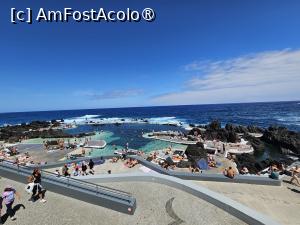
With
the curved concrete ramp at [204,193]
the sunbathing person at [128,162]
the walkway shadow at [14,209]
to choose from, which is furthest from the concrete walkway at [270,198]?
the walkway shadow at [14,209]

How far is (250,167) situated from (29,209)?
26437mm

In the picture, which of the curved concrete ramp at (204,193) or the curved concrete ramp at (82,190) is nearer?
the curved concrete ramp at (204,193)

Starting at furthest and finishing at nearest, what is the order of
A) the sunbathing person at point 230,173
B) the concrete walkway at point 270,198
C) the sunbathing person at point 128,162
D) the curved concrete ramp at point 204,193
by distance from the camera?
1. the sunbathing person at point 128,162
2. the sunbathing person at point 230,173
3. the concrete walkway at point 270,198
4. the curved concrete ramp at point 204,193

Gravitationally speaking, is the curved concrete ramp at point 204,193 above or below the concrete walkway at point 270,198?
above

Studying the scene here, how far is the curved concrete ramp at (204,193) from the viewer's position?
8.69m

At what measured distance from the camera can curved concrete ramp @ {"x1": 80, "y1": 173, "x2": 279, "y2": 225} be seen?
8.69 meters

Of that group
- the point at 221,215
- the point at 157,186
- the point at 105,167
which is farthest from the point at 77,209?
the point at 105,167

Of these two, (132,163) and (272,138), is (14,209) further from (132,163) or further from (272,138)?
(272,138)

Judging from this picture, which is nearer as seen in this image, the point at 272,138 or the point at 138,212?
the point at 138,212

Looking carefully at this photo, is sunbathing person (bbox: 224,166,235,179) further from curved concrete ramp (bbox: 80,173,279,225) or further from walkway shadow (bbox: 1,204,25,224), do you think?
walkway shadow (bbox: 1,204,25,224)

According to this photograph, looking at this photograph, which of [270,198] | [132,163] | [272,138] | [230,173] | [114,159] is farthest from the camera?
[272,138]

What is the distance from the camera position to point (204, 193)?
10.7m

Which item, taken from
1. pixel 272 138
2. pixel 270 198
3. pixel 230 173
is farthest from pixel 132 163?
pixel 272 138

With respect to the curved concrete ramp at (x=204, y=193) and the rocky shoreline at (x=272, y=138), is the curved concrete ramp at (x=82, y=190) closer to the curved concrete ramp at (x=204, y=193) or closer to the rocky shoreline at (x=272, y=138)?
the curved concrete ramp at (x=204, y=193)
